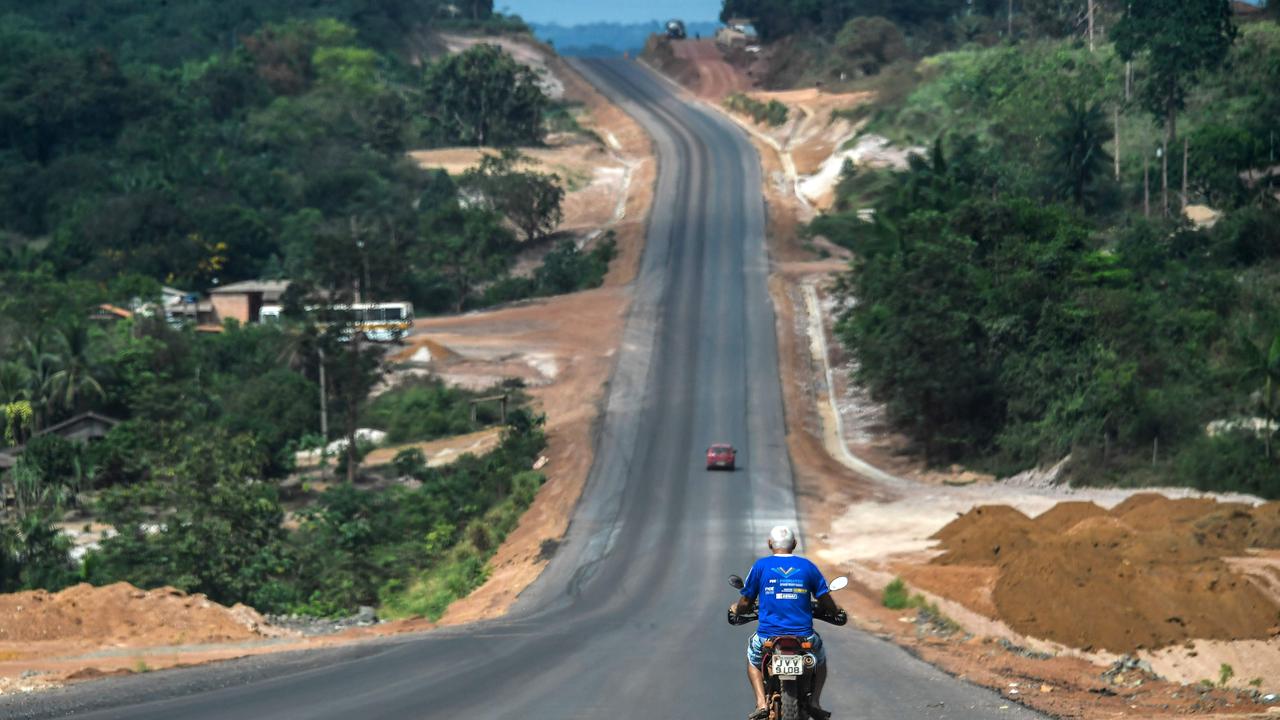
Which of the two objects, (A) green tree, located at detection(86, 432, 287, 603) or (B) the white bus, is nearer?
(A) green tree, located at detection(86, 432, 287, 603)

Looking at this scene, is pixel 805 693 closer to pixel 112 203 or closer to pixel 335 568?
pixel 335 568

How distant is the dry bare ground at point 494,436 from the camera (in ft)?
86.6

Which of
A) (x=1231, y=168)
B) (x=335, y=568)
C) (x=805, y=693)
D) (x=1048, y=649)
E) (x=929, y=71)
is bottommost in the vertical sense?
(x=335, y=568)

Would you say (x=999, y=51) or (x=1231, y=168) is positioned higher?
Answer: (x=999, y=51)

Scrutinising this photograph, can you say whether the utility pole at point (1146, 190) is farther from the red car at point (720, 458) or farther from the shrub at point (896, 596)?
the shrub at point (896, 596)

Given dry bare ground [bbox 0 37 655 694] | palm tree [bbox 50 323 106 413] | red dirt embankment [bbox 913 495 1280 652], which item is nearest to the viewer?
red dirt embankment [bbox 913 495 1280 652]

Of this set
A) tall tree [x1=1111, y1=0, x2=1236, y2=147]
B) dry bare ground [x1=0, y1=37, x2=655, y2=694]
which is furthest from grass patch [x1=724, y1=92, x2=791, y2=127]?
tall tree [x1=1111, y1=0, x2=1236, y2=147]

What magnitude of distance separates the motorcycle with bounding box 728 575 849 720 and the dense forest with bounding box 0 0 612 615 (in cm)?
3010

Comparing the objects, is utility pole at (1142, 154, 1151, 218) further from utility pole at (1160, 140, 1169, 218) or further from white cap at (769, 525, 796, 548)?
white cap at (769, 525, 796, 548)

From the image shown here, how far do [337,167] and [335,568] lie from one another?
251 ft

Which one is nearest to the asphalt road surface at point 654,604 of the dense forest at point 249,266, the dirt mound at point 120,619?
the dense forest at point 249,266

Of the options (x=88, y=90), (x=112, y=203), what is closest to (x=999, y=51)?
(x=112, y=203)

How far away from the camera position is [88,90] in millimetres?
128125

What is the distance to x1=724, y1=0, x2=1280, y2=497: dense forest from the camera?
51.6m
